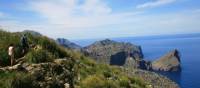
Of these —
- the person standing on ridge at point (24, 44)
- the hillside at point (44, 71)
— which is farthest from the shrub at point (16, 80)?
the person standing on ridge at point (24, 44)

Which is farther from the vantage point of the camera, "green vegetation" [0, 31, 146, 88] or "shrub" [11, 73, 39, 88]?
"green vegetation" [0, 31, 146, 88]

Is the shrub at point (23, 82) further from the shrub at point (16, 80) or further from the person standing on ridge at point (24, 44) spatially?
the person standing on ridge at point (24, 44)

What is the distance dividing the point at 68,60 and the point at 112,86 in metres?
3.36

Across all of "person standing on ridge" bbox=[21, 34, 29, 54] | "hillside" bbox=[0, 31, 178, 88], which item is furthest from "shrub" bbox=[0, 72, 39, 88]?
"person standing on ridge" bbox=[21, 34, 29, 54]

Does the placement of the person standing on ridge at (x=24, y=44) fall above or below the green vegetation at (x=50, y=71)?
above

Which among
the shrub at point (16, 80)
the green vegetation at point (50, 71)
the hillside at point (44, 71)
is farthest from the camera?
the hillside at point (44, 71)

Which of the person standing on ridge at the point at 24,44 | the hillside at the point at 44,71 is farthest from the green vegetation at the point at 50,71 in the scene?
the person standing on ridge at the point at 24,44

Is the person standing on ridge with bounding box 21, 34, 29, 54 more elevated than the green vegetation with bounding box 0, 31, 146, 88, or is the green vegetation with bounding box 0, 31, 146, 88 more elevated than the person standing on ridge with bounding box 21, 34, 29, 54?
the person standing on ridge with bounding box 21, 34, 29, 54

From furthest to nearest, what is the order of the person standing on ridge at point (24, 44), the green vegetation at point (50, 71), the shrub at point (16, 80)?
the person standing on ridge at point (24, 44), the green vegetation at point (50, 71), the shrub at point (16, 80)

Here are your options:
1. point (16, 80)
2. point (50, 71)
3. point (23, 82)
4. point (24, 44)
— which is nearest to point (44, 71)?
point (50, 71)

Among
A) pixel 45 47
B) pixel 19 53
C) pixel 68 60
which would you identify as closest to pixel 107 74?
pixel 68 60

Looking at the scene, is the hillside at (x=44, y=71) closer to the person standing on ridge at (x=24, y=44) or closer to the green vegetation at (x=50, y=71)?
the green vegetation at (x=50, y=71)

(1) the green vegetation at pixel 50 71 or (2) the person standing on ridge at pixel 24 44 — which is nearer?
(1) the green vegetation at pixel 50 71

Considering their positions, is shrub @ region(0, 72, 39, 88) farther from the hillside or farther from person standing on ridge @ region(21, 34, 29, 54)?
person standing on ridge @ region(21, 34, 29, 54)
